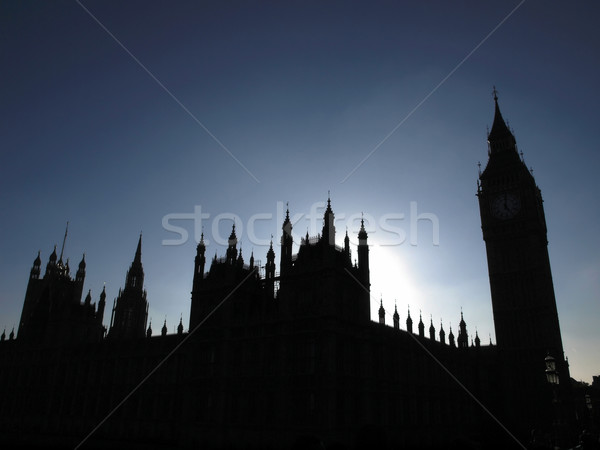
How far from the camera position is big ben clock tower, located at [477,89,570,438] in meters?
72.8

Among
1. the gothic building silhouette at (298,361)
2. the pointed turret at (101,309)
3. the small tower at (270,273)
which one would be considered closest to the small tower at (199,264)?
the gothic building silhouette at (298,361)

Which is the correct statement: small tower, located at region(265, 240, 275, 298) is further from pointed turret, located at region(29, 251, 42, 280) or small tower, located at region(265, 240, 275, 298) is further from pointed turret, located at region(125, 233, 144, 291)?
pointed turret, located at region(29, 251, 42, 280)

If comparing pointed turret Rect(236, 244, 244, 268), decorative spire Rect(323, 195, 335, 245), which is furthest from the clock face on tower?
pointed turret Rect(236, 244, 244, 268)

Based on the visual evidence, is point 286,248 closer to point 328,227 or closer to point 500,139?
point 328,227

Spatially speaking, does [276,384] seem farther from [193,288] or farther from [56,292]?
[56,292]

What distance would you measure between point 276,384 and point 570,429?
1948 inches

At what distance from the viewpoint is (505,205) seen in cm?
8550

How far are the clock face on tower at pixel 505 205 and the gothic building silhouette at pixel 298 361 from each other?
0.74 ft

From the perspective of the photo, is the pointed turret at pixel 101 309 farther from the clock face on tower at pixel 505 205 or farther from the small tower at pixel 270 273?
the clock face on tower at pixel 505 205

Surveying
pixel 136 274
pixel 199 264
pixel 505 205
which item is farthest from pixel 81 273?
pixel 505 205

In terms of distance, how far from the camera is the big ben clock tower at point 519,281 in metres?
72.8

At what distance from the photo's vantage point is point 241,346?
164 feet

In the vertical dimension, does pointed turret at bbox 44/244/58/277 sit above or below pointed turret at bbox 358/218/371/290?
above

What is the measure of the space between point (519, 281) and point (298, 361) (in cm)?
5004
